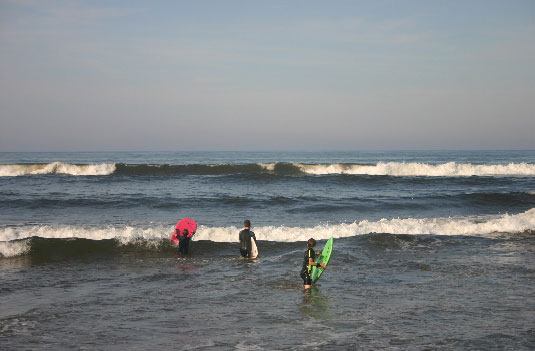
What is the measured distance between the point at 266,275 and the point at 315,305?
2.90 metres

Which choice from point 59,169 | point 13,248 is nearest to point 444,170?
point 59,169

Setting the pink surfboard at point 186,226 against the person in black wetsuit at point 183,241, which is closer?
the person in black wetsuit at point 183,241

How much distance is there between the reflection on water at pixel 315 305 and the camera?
880 centimetres

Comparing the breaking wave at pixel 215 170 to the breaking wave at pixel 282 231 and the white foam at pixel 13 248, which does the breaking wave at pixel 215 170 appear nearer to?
the breaking wave at pixel 282 231

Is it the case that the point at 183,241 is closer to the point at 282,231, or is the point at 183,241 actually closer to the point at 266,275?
the point at 266,275

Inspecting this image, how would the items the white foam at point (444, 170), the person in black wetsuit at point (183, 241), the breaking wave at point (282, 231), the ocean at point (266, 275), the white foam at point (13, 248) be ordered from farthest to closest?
the white foam at point (444, 170) < the breaking wave at point (282, 231) < the person in black wetsuit at point (183, 241) < the white foam at point (13, 248) < the ocean at point (266, 275)

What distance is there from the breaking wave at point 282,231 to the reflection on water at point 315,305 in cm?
716

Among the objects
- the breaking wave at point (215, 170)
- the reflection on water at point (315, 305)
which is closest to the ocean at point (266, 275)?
the reflection on water at point (315, 305)

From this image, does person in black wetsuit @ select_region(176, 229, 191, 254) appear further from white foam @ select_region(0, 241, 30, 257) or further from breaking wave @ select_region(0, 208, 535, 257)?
white foam @ select_region(0, 241, 30, 257)

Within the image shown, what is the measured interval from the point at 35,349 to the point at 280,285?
545cm

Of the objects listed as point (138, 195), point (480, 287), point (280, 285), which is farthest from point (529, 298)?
point (138, 195)

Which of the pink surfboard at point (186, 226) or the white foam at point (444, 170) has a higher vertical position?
the white foam at point (444, 170)

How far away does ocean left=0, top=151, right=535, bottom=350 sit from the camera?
307 inches

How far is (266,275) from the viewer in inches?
479
